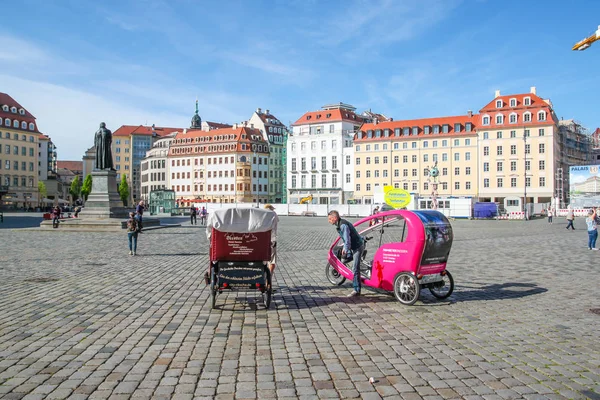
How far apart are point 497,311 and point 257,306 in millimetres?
3738

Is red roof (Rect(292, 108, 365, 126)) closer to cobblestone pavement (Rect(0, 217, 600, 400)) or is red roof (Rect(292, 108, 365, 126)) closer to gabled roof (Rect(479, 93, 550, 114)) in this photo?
gabled roof (Rect(479, 93, 550, 114))

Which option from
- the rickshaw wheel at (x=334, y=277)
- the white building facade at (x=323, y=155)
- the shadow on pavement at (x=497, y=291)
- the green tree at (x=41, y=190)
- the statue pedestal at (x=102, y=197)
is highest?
the white building facade at (x=323, y=155)

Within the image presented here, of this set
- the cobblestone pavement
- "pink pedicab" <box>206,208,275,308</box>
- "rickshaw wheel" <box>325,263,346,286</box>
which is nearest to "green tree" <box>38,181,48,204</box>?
the cobblestone pavement

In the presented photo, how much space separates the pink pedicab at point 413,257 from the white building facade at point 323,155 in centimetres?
8116

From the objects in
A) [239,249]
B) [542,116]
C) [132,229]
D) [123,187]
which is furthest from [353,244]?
[123,187]

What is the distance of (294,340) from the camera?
6.60 meters

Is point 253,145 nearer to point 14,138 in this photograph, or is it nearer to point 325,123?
point 325,123

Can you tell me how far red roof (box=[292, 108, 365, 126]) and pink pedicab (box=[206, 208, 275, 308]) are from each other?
8315 cm

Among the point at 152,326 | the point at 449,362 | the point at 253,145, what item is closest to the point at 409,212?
the point at 449,362

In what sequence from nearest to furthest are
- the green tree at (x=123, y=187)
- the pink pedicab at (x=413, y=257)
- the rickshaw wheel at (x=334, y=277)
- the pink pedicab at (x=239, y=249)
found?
the pink pedicab at (x=239, y=249)
the pink pedicab at (x=413, y=257)
the rickshaw wheel at (x=334, y=277)
the green tree at (x=123, y=187)

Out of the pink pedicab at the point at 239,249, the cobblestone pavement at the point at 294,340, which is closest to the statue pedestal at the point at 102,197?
the cobblestone pavement at the point at 294,340

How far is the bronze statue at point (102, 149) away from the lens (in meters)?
32.5

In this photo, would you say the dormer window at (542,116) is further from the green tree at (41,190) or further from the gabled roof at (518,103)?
the green tree at (41,190)

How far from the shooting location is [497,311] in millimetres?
8391
